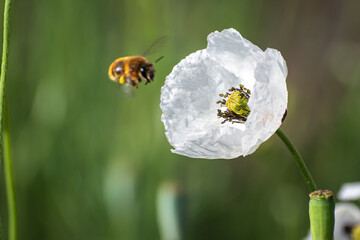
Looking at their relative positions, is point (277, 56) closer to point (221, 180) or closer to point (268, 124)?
point (268, 124)

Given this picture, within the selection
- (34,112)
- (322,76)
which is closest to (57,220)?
(34,112)

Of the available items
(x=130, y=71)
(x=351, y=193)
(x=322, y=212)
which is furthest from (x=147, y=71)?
(x=322, y=212)

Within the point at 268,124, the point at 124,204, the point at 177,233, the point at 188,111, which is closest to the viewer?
the point at 268,124

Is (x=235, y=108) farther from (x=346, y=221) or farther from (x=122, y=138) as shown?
(x=122, y=138)

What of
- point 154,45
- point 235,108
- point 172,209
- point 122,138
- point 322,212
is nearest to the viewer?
point 322,212

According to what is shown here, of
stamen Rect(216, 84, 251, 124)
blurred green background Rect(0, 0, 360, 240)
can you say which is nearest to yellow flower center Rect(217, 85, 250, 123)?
stamen Rect(216, 84, 251, 124)
